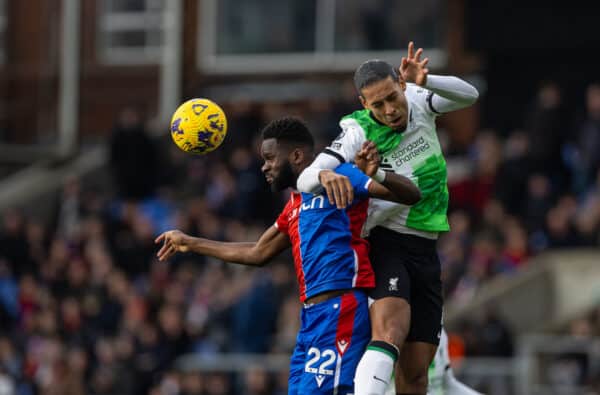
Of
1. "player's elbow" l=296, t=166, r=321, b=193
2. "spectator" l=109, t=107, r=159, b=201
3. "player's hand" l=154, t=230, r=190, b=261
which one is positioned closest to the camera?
"player's elbow" l=296, t=166, r=321, b=193

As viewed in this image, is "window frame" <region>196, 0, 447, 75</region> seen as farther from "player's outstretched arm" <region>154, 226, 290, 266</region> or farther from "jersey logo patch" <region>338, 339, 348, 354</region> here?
"jersey logo patch" <region>338, 339, 348, 354</region>

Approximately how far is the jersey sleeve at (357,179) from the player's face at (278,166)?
0.37 m

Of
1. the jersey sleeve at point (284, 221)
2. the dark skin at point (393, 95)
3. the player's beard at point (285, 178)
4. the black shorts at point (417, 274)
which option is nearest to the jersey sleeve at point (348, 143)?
the dark skin at point (393, 95)

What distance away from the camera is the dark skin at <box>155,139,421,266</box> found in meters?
8.88

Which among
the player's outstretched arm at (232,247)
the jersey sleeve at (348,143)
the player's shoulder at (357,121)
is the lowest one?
the player's outstretched arm at (232,247)

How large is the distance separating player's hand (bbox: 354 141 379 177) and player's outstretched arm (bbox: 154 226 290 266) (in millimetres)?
1062

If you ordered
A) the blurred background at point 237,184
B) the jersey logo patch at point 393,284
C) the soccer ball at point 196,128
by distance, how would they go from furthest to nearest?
the blurred background at point 237,184, the soccer ball at point 196,128, the jersey logo patch at point 393,284

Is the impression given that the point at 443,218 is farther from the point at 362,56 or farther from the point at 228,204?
the point at 362,56

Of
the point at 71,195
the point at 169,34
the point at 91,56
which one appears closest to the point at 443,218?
the point at 71,195

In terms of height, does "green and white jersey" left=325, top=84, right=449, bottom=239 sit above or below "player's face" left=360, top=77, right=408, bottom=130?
below

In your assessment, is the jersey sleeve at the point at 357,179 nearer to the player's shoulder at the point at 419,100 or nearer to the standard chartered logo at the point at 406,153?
the standard chartered logo at the point at 406,153

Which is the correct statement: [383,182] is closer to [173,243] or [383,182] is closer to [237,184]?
[173,243]

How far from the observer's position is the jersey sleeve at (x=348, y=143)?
910 centimetres

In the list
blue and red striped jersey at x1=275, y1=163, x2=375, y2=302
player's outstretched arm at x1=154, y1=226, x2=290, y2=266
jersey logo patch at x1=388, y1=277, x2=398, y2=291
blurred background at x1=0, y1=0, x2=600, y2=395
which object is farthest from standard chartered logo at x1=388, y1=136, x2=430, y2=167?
blurred background at x1=0, y1=0, x2=600, y2=395
